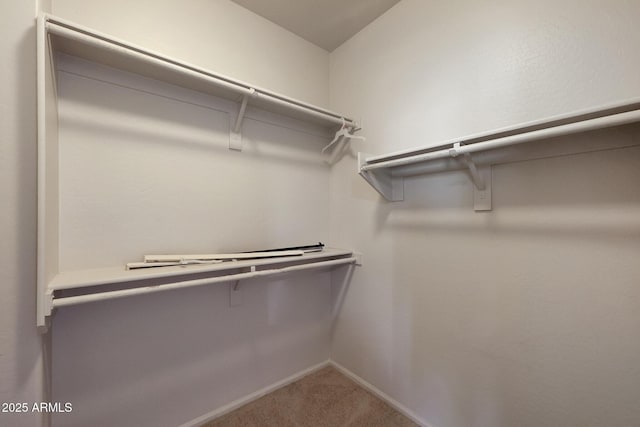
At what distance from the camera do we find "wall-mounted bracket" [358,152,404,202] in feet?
4.50

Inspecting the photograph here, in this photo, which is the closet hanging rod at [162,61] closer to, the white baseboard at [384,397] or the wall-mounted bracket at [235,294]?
the wall-mounted bracket at [235,294]

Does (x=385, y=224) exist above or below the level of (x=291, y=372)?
above

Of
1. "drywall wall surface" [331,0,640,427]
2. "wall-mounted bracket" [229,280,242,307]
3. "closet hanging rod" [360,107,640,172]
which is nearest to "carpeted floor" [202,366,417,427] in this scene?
"drywall wall surface" [331,0,640,427]

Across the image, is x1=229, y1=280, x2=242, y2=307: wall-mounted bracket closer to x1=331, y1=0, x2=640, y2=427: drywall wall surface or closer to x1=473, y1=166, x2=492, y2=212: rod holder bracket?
x1=331, y1=0, x2=640, y2=427: drywall wall surface

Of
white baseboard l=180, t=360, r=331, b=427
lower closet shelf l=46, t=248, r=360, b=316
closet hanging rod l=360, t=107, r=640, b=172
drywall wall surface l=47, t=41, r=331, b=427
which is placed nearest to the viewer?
closet hanging rod l=360, t=107, r=640, b=172

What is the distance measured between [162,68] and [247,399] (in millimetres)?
1805

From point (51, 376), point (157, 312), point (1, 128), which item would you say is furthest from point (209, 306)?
point (1, 128)

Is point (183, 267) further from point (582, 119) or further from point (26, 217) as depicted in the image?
point (582, 119)

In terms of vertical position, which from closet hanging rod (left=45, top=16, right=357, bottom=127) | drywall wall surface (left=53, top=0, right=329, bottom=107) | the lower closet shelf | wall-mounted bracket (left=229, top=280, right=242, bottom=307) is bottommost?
wall-mounted bracket (left=229, top=280, right=242, bottom=307)

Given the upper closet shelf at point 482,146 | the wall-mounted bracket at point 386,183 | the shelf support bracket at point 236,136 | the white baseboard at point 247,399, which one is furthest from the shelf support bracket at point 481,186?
the white baseboard at point 247,399

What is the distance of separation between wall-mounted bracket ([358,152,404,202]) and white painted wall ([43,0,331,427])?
0.55 metres

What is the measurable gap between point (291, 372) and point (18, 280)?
4.83 feet

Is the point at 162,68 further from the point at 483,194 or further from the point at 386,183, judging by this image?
the point at 483,194

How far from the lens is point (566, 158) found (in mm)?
901
